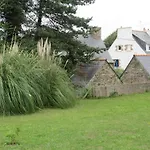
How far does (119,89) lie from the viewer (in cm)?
1667

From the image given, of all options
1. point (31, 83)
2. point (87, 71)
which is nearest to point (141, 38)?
point (87, 71)

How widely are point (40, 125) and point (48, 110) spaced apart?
9.46 ft

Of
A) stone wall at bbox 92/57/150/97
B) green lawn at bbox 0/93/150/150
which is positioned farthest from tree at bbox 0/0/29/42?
green lawn at bbox 0/93/150/150

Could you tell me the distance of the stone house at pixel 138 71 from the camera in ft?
69.5

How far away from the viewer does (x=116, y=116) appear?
27.3 ft

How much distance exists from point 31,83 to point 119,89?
25.9 feet

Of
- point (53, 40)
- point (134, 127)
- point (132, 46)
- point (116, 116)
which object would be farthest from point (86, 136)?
point (132, 46)

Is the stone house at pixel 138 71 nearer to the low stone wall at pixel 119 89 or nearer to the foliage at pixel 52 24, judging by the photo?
the low stone wall at pixel 119 89

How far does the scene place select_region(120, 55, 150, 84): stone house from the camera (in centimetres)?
2119

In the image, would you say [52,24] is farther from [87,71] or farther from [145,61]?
[145,61]

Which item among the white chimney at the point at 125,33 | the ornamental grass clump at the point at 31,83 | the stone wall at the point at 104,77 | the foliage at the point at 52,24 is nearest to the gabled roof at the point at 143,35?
the white chimney at the point at 125,33

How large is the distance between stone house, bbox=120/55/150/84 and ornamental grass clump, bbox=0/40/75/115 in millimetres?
10907

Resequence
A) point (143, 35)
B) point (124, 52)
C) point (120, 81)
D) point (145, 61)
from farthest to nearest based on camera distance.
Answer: point (143, 35), point (124, 52), point (145, 61), point (120, 81)

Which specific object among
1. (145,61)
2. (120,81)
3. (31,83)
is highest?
(145,61)
